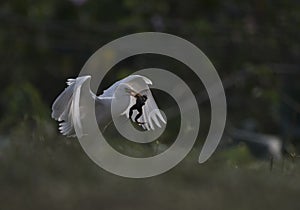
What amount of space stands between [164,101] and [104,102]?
6.94 metres

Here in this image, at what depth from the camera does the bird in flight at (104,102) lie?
19.9ft

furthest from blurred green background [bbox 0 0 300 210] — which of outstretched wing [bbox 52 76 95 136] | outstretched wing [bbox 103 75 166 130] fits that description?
outstretched wing [bbox 103 75 166 130]

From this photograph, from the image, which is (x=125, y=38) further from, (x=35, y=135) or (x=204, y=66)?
(x=35, y=135)

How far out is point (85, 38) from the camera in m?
13.8

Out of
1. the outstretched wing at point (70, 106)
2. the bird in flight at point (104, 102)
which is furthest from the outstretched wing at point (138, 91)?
the outstretched wing at point (70, 106)

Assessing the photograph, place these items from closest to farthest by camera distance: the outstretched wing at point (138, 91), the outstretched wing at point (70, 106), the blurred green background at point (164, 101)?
the blurred green background at point (164, 101) < the outstretched wing at point (70, 106) < the outstretched wing at point (138, 91)

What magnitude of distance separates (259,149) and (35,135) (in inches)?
190

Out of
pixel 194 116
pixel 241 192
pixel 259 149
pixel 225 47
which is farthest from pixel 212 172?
pixel 225 47

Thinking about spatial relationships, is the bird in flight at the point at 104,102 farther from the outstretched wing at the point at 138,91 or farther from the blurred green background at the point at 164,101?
the blurred green background at the point at 164,101

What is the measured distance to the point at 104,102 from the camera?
629cm

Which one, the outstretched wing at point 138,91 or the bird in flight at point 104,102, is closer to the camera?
the bird in flight at point 104,102

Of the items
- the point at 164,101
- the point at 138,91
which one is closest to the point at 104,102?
the point at 138,91

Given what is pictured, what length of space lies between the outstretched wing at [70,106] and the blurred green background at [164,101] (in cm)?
11

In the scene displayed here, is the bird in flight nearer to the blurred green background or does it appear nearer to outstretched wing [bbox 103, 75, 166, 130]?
outstretched wing [bbox 103, 75, 166, 130]
